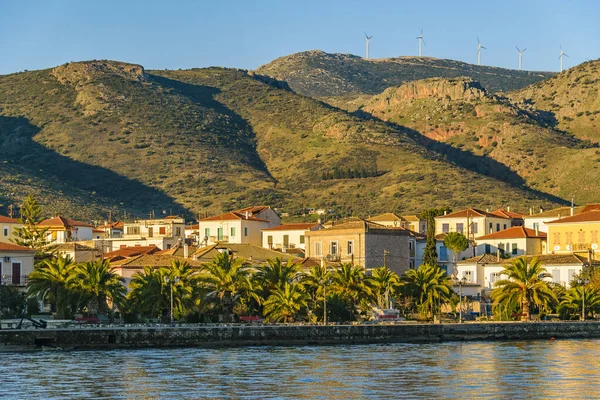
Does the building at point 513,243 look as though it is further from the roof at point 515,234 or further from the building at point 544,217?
the building at point 544,217

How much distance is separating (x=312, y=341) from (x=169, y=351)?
11012 mm

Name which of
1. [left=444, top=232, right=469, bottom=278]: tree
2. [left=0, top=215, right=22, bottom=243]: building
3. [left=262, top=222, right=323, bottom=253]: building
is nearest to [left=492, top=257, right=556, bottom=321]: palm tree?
[left=444, top=232, right=469, bottom=278]: tree

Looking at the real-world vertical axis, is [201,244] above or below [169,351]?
above

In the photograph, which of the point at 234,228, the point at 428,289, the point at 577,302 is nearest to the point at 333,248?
the point at 428,289

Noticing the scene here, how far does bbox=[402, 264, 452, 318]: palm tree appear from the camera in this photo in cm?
10306

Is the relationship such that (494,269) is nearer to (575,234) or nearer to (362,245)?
(575,234)

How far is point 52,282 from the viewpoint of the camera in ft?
319

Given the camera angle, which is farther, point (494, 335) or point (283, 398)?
point (494, 335)

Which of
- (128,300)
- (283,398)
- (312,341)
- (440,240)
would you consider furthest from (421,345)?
(440,240)

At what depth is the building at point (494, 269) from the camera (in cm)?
11606

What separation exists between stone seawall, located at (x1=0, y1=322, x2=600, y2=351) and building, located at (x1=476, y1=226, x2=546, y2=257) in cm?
3688

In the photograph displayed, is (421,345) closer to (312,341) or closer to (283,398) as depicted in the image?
(312,341)

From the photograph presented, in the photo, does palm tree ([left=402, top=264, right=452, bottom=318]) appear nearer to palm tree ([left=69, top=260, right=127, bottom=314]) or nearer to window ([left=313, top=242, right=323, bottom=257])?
window ([left=313, top=242, right=323, bottom=257])

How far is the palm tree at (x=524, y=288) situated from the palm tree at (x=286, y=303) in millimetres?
16324
